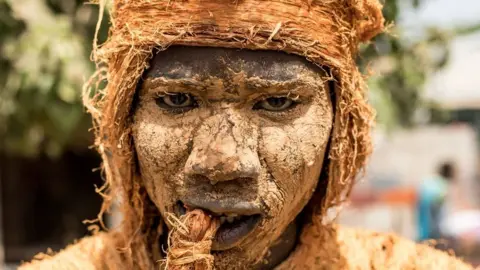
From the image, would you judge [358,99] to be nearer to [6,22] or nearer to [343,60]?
[343,60]

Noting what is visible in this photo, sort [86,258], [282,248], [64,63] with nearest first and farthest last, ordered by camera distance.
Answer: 1. [282,248]
2. [86,258]
3. [64,63]

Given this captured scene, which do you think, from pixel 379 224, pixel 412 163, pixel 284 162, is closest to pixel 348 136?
pixel 284 162

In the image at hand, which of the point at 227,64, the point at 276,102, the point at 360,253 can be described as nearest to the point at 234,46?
the point at 227,64

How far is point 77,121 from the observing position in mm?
4023

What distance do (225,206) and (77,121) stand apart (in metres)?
2.38

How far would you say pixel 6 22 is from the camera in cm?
400

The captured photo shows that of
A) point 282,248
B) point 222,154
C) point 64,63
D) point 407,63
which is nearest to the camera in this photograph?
point 222,154

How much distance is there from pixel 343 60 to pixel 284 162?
0.96 feet

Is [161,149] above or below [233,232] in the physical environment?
above

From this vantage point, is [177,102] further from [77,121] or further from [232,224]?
[77,121]

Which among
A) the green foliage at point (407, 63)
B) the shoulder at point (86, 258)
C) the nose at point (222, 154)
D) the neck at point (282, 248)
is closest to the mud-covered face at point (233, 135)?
the nose at point (222, 154)

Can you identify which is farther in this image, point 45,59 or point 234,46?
point 45,59

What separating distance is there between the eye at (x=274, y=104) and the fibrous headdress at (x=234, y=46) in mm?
110

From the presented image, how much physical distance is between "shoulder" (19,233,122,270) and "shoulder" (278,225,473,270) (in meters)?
0.46
